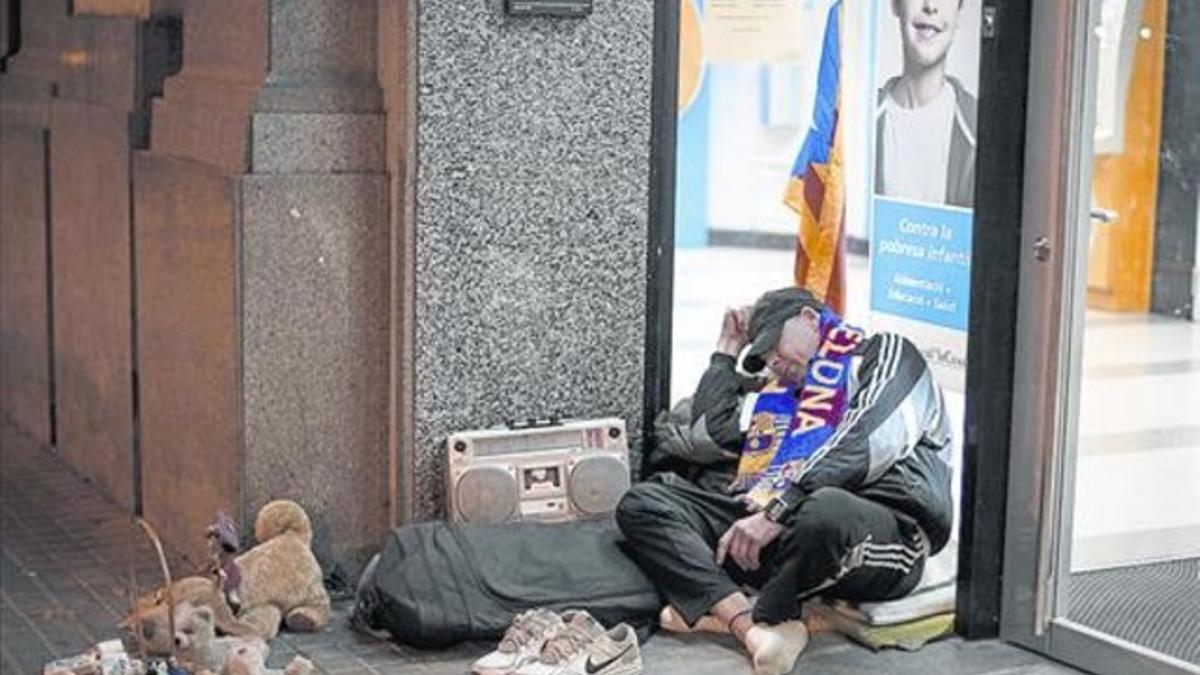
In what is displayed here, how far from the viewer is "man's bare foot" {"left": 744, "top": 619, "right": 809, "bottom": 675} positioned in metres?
4.46

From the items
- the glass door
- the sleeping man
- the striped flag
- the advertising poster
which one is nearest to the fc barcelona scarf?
the sleeping man

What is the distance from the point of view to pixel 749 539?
4.61 m

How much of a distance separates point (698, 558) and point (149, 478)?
1.95 meters

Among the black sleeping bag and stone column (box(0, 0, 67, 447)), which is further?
stone column (box(0, 0, 67, 447))

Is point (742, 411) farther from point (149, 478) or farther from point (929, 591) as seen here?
point (149, 478)

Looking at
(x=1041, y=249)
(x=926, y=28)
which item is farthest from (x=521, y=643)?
(x=926, y=28)

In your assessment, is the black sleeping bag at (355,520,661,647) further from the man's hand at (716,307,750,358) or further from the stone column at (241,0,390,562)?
the man's hand at (716,307,750,358)

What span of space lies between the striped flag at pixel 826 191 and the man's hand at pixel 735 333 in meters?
0.25

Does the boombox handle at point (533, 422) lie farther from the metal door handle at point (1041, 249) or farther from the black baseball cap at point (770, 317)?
the metal door handle at point (1041, 249)

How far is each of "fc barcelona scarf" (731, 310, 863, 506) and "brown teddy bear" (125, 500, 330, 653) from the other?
107cm

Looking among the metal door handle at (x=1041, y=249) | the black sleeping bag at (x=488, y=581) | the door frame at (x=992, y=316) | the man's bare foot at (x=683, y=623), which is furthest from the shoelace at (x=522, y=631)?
the metal door handle at (x=1041, y=249)

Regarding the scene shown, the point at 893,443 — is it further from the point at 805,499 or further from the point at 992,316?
the point at 992,316

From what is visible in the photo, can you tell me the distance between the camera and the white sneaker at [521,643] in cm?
441

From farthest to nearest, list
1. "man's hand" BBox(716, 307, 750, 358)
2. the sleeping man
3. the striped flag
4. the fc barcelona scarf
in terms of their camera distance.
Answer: the striped flag → "man's hand" BBox(716, 307, 750, 358) → the fc barcelona scarf → the sleeping man
